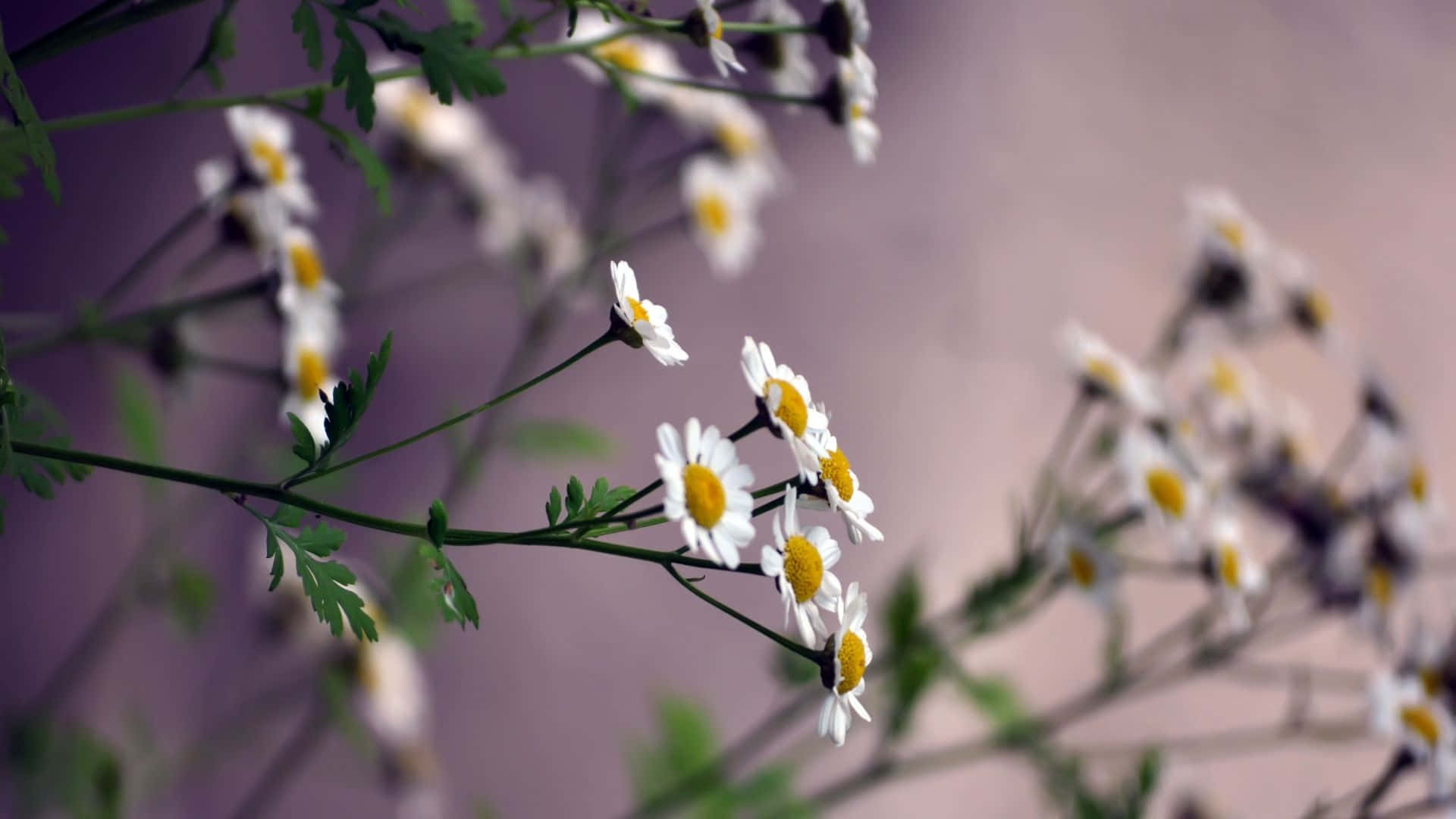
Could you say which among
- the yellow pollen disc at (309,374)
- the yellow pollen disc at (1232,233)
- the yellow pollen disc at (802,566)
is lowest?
the yellow pollen disc at (1232,233)

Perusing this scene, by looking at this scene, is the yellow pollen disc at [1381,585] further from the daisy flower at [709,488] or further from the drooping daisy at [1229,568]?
the daisy flower at [709,488]

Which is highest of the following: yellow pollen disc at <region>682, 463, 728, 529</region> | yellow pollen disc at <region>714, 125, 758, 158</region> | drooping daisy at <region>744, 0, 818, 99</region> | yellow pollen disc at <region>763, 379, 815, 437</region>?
drooping daisy at <region>744, 0, 818, 99</region>

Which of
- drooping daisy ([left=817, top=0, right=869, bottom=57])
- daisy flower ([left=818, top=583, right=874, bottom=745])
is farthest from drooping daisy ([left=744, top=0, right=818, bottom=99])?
daisy flower ([left=818, top=583, right=874, bottom=745])

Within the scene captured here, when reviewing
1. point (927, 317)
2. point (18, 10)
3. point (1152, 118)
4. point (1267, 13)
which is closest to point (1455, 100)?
point (1267, 13)

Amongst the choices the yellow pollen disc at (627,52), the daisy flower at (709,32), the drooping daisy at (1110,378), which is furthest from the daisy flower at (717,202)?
the daisy flower at (709,32)

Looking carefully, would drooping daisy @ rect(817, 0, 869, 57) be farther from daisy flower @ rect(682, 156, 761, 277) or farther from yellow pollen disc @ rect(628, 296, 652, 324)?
daisy flower @ rect(682, 156, 761, 277)

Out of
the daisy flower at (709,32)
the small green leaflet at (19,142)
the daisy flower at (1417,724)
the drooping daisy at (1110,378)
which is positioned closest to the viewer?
the small green leaflet at (19,142)

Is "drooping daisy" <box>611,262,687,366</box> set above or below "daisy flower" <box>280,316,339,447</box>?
above
